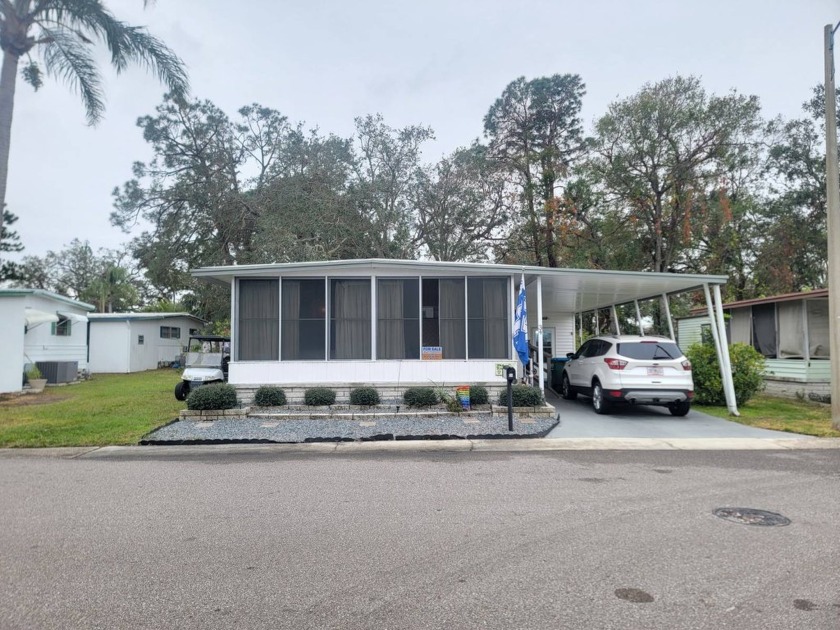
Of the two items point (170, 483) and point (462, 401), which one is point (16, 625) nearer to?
point (170, 483)

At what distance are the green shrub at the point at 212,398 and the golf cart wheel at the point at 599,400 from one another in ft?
26.6

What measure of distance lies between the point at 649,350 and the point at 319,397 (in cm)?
718

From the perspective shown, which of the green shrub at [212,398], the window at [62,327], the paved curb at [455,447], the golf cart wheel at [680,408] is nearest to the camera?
the paved curb at [455,447]

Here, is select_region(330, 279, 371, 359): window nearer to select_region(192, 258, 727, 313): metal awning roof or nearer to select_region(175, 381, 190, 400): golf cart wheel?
select_region(192, 258, 727, 313): metal awning roof

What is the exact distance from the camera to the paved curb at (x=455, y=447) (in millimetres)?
8836

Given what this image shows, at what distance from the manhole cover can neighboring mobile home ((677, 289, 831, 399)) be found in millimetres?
11564

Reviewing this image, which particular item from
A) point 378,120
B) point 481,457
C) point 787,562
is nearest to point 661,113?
point 378,120

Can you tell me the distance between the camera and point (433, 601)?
3428 millimetres

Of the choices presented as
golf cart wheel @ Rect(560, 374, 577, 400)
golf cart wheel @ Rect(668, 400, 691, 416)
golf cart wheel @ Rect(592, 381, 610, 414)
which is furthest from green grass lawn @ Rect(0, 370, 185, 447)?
golf cart wheel @ Rect(668, 400, 691, 416)

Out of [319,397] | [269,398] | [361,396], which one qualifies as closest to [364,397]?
[361,396]

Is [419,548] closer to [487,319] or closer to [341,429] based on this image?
[341,429]

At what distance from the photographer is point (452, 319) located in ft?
42.0

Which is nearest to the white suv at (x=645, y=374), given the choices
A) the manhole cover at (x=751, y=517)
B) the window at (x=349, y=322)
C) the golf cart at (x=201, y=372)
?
the window at (x=349, y=322)

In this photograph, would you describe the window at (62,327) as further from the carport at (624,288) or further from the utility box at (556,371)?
the utility box at (556,371)
